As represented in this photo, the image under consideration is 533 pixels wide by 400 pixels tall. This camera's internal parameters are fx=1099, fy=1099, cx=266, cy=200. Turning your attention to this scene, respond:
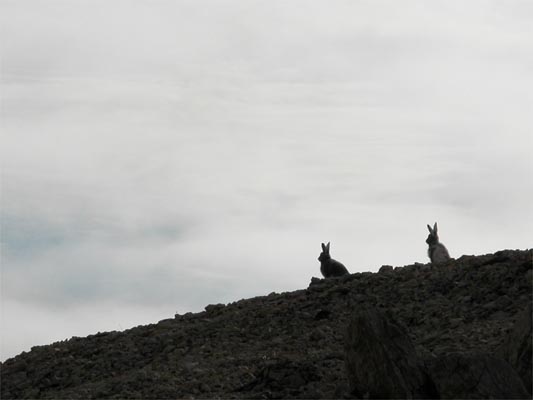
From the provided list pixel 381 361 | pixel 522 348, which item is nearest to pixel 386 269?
pixel 522 348

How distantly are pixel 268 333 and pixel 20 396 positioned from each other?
4737mm

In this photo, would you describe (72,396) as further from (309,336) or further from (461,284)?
(461,284)

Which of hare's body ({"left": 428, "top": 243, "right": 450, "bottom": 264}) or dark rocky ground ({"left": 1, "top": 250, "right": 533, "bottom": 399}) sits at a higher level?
hare's body ({"left": 428, "top": 243, "right": 450, "bottom": 264})

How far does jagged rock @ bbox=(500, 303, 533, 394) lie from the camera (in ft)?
50.8

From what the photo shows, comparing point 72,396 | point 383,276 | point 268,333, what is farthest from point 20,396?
point 383,276

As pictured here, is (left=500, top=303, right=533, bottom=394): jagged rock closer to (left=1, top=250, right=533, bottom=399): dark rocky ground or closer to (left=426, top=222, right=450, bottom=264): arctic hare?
(left=1, top=250, right=533, bottom=399): dark rocky ground

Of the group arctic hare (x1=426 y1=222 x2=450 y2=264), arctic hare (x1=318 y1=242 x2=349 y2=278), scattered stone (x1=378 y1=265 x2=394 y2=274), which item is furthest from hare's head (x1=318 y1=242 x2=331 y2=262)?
scattered stone (x1=378 y1=265 x2=394 y2=274)

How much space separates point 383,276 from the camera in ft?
75.5

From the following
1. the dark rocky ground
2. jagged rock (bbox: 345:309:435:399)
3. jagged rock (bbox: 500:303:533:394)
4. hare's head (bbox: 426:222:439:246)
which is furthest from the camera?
hare's head (bbox: 426:222:439:246)

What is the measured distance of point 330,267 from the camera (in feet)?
97.7

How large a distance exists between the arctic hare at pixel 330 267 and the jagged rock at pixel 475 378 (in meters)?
14.4

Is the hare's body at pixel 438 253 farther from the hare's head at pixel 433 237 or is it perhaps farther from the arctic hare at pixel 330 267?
the arctic hare at pixel 330 267

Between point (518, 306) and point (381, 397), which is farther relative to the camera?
point (518, 306)

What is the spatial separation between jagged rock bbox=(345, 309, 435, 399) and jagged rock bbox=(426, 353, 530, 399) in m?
0.28
